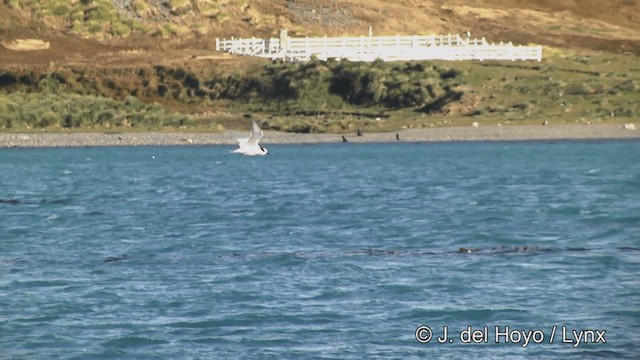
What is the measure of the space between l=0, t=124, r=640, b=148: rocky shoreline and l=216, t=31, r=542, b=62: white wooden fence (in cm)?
1120

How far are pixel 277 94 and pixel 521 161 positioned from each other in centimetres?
2000

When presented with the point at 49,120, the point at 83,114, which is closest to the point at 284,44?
the point at 83,114

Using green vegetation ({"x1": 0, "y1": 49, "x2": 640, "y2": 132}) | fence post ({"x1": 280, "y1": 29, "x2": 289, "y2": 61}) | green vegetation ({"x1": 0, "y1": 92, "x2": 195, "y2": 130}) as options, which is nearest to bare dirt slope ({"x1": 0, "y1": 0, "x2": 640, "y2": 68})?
green vegetation ({"x1": 0, "y1": 49, "x2": 640, "y2": 132})

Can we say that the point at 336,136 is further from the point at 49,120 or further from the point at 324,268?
the point at 324,268

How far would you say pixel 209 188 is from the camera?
41656 millimetres

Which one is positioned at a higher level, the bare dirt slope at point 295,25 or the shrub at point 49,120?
the bare dirt slope at point 295,25

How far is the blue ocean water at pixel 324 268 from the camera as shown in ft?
52.2

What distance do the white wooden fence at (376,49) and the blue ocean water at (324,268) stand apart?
93.2 feet

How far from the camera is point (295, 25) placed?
81.9 meters

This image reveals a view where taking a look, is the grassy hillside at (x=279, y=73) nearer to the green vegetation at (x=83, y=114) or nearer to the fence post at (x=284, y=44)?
the green vegetation at (x=83, y=114)

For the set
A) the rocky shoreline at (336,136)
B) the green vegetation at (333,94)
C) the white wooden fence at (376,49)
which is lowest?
the rocky shoreline at (336,136)

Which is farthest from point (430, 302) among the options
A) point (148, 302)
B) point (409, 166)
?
point (409, 166)

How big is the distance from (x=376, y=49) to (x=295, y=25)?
9.85 m

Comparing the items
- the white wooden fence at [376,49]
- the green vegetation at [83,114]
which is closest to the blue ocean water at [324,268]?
the green vegetation at [83,114]
